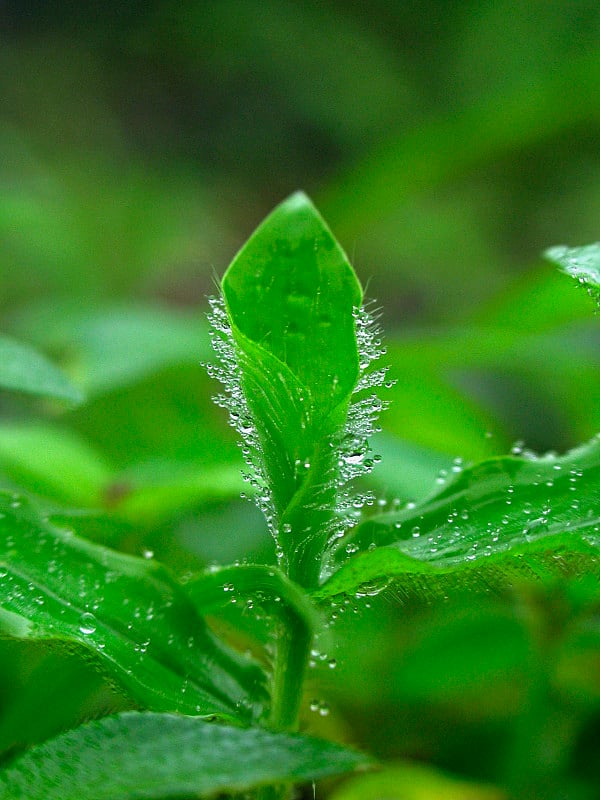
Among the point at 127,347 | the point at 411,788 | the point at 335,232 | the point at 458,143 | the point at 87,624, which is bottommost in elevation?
the point at 411,788

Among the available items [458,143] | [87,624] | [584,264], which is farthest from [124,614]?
[458,143]

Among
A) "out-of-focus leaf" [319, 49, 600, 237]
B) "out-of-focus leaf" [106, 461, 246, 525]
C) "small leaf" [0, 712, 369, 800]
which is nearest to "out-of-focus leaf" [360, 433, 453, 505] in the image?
"out-of-focus leaf" [106, 461, 246, 525]

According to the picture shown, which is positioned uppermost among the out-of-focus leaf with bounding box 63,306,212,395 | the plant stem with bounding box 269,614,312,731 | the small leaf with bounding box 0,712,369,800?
the out-of-focus leaf with bounding box 63,306,212,395

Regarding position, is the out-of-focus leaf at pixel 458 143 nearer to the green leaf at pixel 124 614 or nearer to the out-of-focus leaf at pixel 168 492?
the out-of-focus leaf at pixel 168 492

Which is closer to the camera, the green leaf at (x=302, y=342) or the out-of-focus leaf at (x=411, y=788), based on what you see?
the green leaf at (x=302, y=342)

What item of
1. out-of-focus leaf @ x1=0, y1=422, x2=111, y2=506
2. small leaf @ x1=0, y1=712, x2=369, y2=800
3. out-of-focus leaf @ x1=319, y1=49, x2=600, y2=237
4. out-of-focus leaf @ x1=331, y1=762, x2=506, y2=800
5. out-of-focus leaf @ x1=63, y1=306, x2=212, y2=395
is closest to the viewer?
small leaf @ x1=0, y1=712, x2=369, y2=800

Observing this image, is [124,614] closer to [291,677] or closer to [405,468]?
[291,677]

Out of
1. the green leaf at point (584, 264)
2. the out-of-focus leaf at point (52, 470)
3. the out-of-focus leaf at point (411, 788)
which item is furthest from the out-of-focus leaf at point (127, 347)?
the green leaf at point (584, 264)

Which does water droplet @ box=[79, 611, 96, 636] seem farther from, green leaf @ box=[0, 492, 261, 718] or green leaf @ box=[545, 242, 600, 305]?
green leaf @ box=[545, 242, 600, 305]
